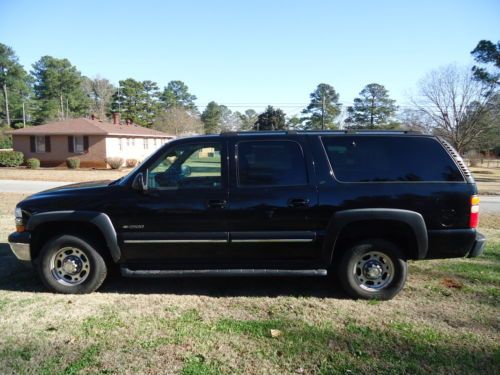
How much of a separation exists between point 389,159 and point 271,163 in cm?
131

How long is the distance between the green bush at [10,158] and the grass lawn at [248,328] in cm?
2902

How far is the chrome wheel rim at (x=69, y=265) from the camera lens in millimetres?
4945

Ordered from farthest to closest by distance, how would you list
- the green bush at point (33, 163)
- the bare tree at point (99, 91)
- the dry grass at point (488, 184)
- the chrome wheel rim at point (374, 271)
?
the bare tree at point (99, 91) < the green bush at point (33, 163) < the dry grass at point (488, 184) < the chrome wheel rim at point (374, 271)

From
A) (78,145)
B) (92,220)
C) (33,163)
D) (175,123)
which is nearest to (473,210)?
(92,220)

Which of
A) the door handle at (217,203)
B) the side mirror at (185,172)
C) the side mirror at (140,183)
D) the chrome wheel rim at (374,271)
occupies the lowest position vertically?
the chrome wheel rim at (374,271)

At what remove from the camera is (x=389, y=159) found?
4.79 m

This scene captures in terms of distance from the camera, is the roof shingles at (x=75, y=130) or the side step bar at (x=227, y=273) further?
the roof shingles at (x=75, y=130)

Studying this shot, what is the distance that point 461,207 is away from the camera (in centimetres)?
465

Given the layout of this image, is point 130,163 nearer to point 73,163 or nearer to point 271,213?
point 73,163

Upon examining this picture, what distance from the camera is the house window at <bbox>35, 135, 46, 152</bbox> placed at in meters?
33.0

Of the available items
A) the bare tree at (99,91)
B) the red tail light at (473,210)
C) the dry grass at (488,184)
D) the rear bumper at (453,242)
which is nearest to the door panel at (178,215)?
the rear bumper at (453,242)

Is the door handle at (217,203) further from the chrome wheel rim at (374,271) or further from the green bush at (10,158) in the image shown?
the green bush at (10,158)

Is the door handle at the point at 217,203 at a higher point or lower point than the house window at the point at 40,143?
lower

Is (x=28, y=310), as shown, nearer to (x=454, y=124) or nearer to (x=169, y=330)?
(x=169, y=330)
